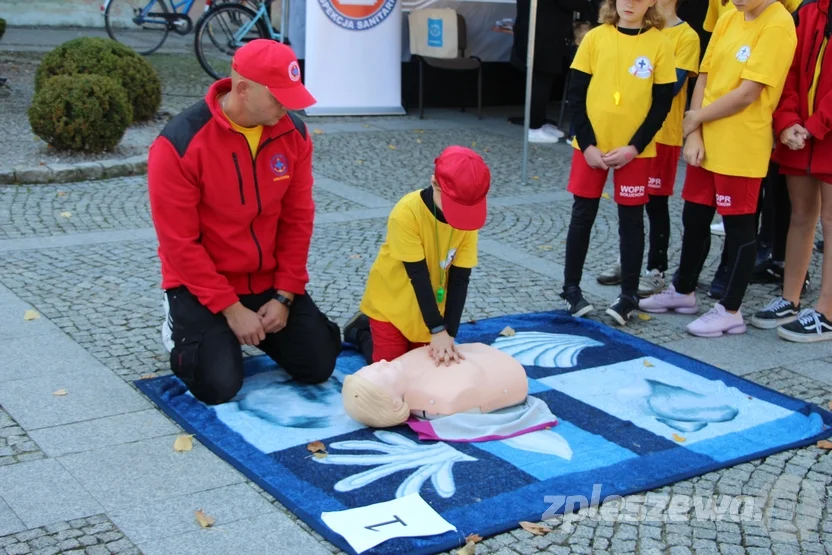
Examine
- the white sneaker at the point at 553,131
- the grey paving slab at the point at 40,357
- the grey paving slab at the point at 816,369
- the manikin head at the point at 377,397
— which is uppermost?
the white sneaker at the point at 553,131

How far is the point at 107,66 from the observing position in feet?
30.2

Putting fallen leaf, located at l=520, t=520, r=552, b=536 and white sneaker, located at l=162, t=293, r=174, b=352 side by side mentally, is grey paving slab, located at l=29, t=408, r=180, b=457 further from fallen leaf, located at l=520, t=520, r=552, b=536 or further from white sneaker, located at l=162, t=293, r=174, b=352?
fallen leaf, located at l=520, t=520, r=552, b=536

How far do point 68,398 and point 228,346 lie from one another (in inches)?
27.2

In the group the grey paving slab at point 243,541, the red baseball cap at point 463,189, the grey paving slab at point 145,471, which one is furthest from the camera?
the red baseball cap at point 463,189

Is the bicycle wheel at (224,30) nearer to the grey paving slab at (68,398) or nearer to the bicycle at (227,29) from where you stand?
the bicycle at (227,29)

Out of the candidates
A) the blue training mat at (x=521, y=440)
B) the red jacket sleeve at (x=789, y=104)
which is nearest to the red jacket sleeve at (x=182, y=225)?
the blue training mat at (x=521, y=440)

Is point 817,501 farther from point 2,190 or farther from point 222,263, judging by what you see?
point 2,190

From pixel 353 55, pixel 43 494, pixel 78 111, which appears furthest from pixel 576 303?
pixel 353 55

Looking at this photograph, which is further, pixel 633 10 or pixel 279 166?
A: pixel 633 10

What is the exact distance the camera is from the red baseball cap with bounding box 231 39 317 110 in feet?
13.0

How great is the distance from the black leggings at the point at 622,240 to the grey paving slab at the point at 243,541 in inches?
106

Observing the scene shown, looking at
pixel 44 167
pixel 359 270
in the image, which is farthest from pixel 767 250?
pixel 44 167

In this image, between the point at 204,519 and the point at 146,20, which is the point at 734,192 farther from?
the point at 146,20

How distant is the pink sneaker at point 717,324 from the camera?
543cm
